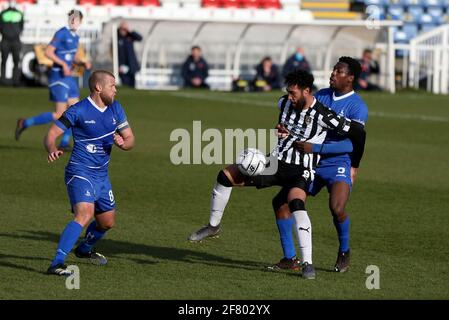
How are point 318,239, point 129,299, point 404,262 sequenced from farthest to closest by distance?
point 318,239
point 404,262
point 129,299

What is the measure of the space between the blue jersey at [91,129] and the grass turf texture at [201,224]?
0.93 metres

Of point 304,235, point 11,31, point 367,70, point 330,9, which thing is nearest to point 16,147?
point 304,235

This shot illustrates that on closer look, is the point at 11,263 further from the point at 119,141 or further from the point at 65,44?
the point at 65,44

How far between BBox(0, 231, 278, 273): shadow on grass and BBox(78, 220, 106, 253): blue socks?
0.33 meters

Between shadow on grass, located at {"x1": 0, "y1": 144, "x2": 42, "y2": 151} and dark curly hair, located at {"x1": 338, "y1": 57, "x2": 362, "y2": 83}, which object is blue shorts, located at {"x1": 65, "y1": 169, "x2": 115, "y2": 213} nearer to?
dark curly hair, located at {"x1": 338, "y1": 57, "x2": 362, "y2": 83}

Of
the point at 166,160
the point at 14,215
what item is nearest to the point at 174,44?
the point at 166,160

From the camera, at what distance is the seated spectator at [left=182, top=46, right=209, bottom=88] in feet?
108

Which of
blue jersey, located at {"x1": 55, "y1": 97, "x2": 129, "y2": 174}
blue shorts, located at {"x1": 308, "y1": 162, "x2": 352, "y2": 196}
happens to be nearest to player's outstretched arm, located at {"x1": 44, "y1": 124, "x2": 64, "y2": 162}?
blue jersey, located at {"x1": 55, "y1": 97, "x2": 129, "y2": 174}

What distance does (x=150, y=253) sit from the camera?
421 inches

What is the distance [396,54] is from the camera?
37656mm

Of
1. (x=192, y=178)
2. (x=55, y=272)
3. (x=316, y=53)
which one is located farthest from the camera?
(x=316, y=53)

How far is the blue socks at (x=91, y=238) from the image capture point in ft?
33.0

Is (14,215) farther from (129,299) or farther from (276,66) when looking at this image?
(276,66)

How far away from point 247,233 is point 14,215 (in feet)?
8.59
